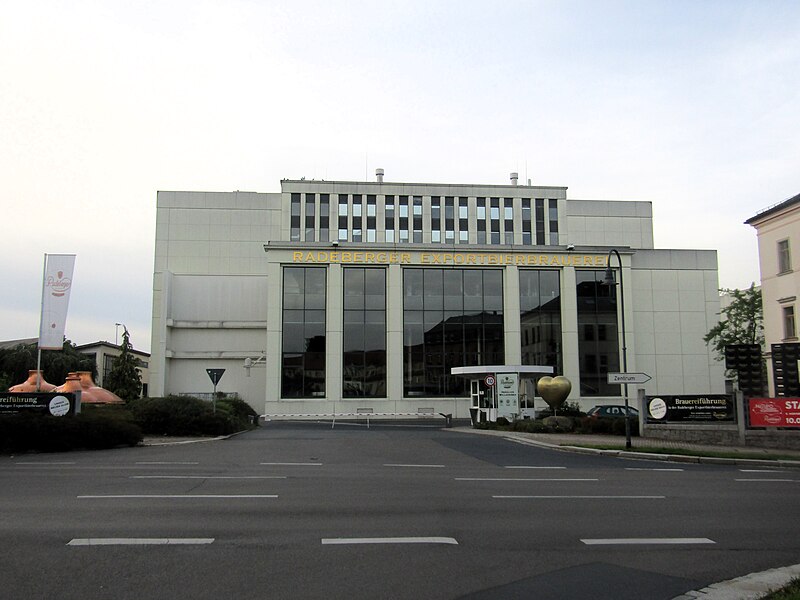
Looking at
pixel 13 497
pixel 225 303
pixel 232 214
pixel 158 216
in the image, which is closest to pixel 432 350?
pixel 225 303

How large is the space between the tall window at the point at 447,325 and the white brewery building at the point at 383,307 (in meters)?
0.08

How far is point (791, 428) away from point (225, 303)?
43.4 meters

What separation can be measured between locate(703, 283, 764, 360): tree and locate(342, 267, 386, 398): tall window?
23.2 m

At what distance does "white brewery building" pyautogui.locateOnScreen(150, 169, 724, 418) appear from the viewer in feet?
154

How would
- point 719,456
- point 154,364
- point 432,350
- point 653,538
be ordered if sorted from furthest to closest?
point 154,364
point 432,350
point 719,456
point 653,538

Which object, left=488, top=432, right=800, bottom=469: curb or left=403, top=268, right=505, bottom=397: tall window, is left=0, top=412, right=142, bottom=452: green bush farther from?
left=403, top=268, right=505, bottom=397: tall window

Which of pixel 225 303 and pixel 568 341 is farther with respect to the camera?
pixel 225 303

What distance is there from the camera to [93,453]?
2055 cm

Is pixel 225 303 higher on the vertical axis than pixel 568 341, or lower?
higher

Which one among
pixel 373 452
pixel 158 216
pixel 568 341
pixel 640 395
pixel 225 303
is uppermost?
pixel 158 216

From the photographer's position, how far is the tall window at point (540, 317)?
160 ft

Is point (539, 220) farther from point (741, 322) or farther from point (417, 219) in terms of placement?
point (741, 322)

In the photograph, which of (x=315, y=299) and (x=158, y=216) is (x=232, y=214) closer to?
(x=158, y=216)

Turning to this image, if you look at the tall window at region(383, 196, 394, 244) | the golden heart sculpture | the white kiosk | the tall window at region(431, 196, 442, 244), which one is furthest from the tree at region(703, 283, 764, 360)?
the tall window at region(383, 196, 394, 244)
